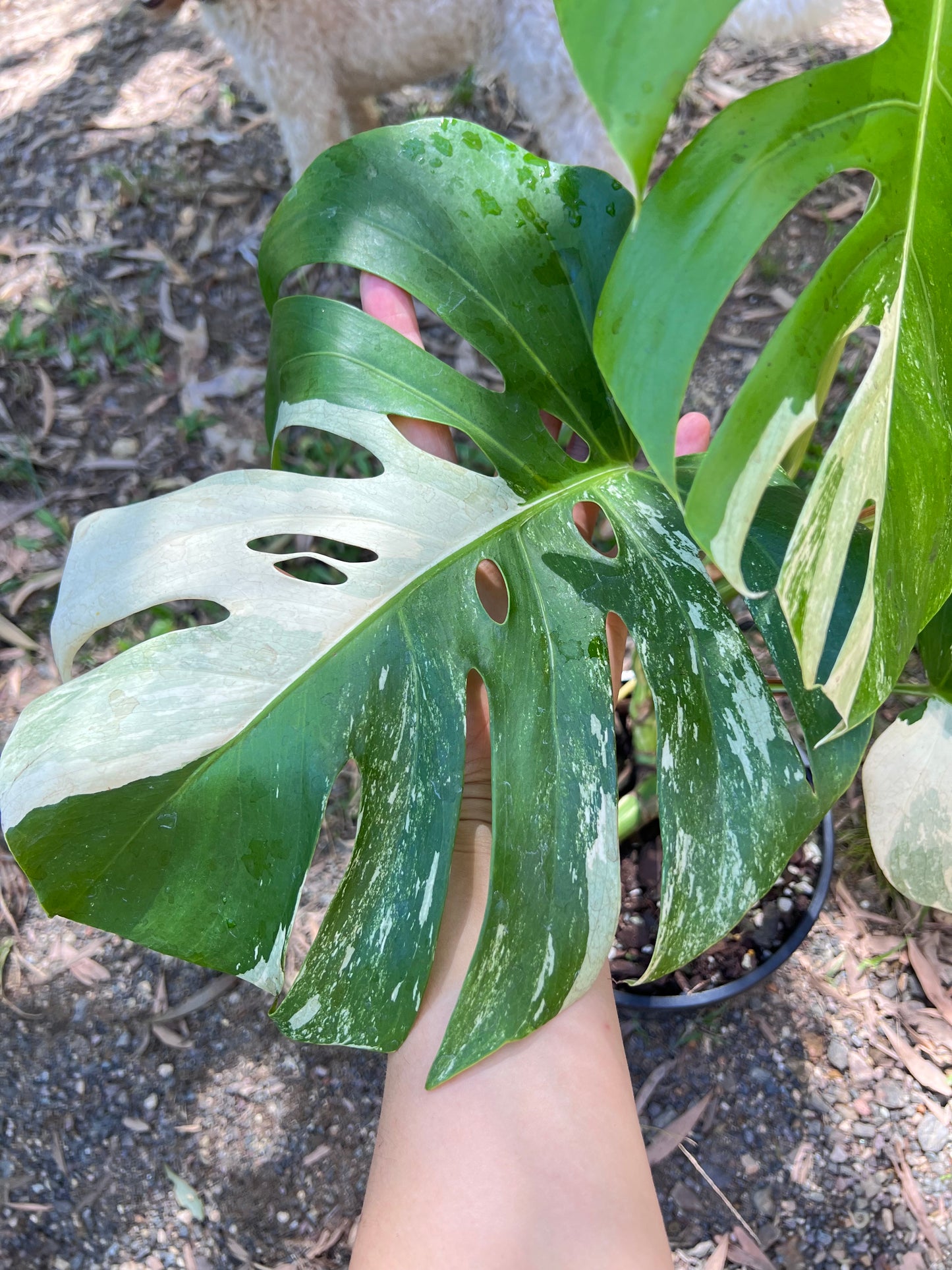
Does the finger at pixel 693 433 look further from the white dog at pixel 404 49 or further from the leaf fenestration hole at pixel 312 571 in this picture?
the white dog at pixel 404 49

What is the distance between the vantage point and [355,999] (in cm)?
66

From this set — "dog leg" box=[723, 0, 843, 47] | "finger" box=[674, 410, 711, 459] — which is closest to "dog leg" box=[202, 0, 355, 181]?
"dog leg" box=[723, 0, 843, 47]

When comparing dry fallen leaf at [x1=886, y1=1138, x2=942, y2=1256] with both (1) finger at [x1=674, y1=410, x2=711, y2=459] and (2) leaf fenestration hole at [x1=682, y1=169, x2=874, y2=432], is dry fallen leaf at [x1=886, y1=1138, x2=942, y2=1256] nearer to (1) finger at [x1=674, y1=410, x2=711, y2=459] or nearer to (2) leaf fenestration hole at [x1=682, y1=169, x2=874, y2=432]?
(1) finger at [x1=674, y1=410, x2=711, y2=459]

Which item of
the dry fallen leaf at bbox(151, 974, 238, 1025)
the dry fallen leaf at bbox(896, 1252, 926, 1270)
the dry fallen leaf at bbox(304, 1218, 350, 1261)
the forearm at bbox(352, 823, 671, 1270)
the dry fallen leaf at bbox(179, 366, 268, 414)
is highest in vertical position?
the dry fallen leaf at bbox(179, 366, 268, 414)

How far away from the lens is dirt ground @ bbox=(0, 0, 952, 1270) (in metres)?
1.18

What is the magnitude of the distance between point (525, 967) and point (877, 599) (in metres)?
0.37

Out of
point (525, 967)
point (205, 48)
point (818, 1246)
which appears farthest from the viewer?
point (205, 48)

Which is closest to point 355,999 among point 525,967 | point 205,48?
point 525,967

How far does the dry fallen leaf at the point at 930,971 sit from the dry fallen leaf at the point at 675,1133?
1.21ft

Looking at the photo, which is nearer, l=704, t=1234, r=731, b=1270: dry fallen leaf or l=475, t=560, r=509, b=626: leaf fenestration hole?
l=475, t=560, r=509, b=626: leaf fenestration hole

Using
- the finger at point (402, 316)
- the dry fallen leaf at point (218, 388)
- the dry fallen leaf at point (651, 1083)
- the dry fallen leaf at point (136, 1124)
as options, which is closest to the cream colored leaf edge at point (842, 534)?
the finger at point (402, 316)

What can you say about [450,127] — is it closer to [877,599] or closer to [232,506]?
[232,506]

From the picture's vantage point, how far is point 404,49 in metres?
1.60

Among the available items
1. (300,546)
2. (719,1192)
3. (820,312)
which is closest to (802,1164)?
(719,1192)
